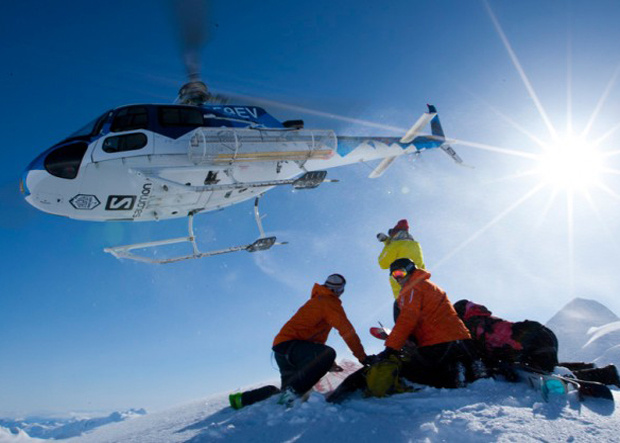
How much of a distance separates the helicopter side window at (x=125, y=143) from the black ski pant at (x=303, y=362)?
5167mm

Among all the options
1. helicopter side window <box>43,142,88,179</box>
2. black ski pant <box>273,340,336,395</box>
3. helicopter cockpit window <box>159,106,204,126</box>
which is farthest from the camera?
helicopter cockpit window <box>159,106,204,126</box>

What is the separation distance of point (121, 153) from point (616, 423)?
7.94m

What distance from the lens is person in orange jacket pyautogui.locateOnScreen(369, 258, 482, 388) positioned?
4.02 m

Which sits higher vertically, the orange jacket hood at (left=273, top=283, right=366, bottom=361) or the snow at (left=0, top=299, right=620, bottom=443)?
the orange jacket hood at (left=273, top=283, right=366, bottom=361)

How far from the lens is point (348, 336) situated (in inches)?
179

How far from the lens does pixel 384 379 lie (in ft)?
12.7

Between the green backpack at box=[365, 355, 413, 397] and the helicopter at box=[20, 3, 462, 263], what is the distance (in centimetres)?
472

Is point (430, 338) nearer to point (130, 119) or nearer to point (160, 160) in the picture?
point (160, 160)

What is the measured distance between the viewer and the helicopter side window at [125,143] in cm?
752

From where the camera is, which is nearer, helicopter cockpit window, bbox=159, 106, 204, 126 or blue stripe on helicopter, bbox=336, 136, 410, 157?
helicopter cockpit window, bbox=159, 106, 204, 126

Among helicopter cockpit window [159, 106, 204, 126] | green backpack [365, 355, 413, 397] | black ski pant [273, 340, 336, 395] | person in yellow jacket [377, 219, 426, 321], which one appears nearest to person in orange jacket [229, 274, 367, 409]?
black ski pant [273, 340, 336, 395]

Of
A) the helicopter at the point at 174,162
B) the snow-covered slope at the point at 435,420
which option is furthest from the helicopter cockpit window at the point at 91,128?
the snow-covered slope at the point at 435,420

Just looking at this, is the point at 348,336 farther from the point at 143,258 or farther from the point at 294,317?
the point at 143,258

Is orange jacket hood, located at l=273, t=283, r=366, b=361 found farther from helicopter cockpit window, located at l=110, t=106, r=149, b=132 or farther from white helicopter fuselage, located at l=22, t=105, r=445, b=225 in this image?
helicopter cockpit window, located at l=110, t=106, r=149, b=132
